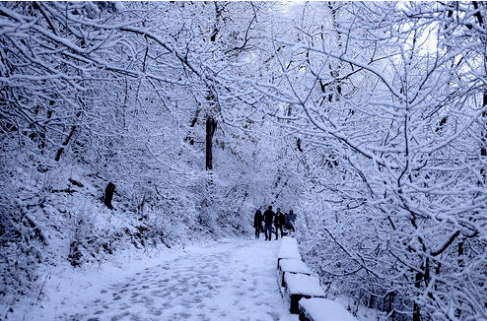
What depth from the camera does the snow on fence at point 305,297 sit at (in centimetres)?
351

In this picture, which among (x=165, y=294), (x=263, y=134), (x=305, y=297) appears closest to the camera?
(x=305, y=297)

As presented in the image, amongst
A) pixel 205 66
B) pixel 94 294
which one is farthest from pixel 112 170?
pixel 205 66

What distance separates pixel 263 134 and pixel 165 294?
10.7ft

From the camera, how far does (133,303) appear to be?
496cm

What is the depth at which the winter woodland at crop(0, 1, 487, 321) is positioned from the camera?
2.89m

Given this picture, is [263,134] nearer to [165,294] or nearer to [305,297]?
[305,297]

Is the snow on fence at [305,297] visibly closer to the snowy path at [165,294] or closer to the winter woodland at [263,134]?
the snowy path at [165,294]

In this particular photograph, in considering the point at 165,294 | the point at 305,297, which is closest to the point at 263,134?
the point at 305,297

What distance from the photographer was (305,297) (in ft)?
14.4

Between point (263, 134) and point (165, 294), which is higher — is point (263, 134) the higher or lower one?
the higher one

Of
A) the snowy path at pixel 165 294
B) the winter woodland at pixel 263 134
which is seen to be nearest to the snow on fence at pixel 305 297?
the snowy path at pixel 165 294

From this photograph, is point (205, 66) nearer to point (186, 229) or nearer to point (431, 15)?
point (431, 15)

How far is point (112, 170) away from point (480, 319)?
1009cm

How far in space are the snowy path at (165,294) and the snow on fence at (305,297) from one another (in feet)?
1.04
